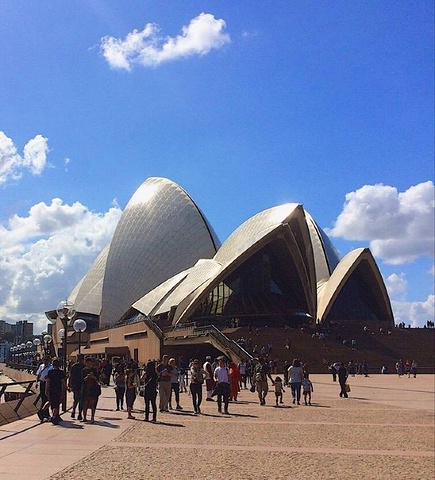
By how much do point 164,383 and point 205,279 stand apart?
28713mm

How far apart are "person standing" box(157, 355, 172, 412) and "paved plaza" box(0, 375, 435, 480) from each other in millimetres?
446

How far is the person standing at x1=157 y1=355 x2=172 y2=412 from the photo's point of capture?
12.1 metres

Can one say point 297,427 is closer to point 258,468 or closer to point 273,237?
point 258,468

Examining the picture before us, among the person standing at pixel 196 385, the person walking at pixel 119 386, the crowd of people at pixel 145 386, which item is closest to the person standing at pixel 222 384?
the crowd of people at pixel 145 386

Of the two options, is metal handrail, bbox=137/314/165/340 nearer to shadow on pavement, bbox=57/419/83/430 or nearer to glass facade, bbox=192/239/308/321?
glass facade, bbox=192/239/308/321

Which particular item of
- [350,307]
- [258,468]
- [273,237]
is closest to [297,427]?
[258,468]

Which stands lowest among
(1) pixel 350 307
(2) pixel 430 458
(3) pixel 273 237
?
(2) pixel 430 458

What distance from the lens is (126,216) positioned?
172 feet

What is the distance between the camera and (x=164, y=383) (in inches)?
480

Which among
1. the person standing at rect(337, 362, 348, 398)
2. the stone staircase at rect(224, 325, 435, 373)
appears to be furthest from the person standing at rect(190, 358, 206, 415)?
the stone staircase at rect(224, 325, 435, 373)

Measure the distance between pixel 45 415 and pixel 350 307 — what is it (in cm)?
3867

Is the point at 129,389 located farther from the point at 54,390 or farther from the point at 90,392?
the point at 54,390

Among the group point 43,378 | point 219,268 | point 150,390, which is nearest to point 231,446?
point 150,390

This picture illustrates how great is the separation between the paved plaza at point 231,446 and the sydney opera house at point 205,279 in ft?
58.6
